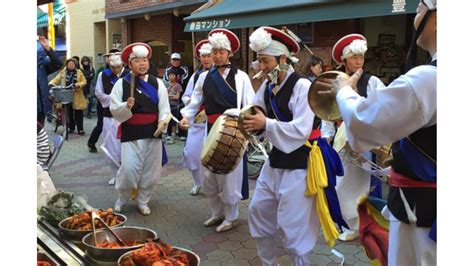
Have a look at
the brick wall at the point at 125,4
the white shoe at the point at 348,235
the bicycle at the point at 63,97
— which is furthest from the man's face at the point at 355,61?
the brick wall at the point at 125,4

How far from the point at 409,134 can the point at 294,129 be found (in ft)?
4.94

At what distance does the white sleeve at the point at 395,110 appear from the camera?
6.19ft

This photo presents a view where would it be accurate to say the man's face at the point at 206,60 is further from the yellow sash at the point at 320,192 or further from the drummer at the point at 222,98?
the yellow sash at the point at 320,192

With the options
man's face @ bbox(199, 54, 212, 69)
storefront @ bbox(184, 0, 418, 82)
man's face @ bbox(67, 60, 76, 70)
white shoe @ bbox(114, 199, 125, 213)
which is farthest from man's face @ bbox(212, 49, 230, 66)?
man's face @ bbox(67, 60, 76, 70)

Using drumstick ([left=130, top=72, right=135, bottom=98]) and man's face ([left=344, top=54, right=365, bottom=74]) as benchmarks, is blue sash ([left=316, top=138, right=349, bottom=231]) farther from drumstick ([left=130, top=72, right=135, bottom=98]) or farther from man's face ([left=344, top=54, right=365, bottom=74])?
drumstick ([left=130, top=72, right=135, bottom=98])

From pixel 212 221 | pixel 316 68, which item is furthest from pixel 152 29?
pixel 212 221

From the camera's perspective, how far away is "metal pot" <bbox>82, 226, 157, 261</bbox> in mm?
2922

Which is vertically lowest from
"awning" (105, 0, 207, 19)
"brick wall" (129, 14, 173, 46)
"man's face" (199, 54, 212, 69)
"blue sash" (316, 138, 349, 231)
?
"blue sash" (316, 138, 349, 231)

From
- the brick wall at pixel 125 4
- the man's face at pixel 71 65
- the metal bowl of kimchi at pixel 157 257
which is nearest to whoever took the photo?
the metal bowl of kimchi at pixel 157 257

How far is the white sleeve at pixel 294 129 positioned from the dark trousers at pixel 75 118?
968 cm

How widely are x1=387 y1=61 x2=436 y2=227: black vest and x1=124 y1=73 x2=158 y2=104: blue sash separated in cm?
376

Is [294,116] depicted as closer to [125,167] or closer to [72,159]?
[125,167]

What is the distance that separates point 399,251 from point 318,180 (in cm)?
133

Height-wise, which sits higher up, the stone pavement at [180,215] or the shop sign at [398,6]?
the shop sign at [398,6]
